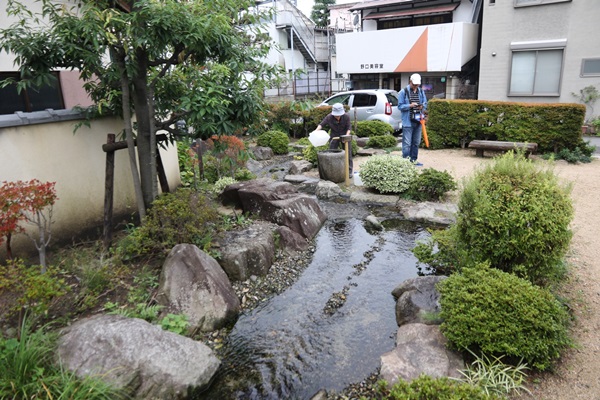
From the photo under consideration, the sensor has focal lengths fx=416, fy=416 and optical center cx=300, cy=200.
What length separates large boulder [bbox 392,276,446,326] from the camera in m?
4.20

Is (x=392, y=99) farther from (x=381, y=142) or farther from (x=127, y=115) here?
(x=127, y=115)

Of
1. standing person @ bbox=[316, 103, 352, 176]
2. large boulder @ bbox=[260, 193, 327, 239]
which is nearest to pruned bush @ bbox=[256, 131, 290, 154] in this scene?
standing person @ bbox=[316, 103, 352, 176]

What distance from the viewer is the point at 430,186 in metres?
8.04

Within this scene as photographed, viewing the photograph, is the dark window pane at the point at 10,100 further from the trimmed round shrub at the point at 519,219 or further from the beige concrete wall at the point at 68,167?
the trimmed round shrub at the point at 519,219

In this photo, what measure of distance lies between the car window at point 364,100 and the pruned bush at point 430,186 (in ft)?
23.8

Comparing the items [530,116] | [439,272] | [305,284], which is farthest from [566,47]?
[305,284]

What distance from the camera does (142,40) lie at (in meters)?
4.45

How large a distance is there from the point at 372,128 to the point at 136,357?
11.6 meters

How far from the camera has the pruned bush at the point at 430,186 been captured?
A: 7.98 metres

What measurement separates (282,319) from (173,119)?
119 inches

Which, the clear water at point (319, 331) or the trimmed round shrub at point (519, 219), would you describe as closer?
the clear water at point (319, 331)

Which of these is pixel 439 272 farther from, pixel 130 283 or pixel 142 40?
pixel 142 40

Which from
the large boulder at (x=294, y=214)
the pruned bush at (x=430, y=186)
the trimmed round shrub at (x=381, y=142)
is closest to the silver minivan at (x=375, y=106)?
the trimmed round shrub at (x=381, y=142)

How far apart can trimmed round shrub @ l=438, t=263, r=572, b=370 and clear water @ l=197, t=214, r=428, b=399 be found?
858mm
